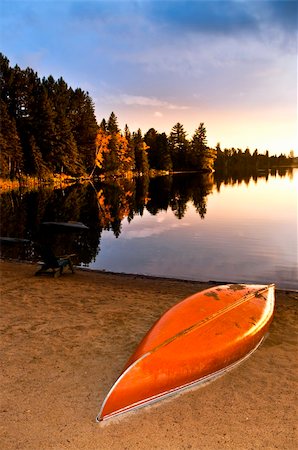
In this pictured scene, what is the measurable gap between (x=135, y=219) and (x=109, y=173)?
194 ft

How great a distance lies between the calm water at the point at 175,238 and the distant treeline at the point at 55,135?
24.1 m

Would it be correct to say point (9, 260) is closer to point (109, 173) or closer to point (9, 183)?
point (9, 183)

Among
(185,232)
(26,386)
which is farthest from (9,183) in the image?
(26,386)

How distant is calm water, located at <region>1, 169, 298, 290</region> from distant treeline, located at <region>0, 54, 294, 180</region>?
2407 centimetres

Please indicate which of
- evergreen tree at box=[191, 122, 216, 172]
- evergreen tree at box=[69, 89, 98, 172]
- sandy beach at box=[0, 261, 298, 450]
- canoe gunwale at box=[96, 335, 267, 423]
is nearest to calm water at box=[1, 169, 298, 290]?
sandy beach at box=[0, 261, 298, 450]

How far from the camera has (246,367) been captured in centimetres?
585

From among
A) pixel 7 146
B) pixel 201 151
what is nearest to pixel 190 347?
pixel 7 146

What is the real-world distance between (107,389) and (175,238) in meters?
17.2

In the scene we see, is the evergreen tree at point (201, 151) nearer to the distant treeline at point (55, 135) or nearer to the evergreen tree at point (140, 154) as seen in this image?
the distant treeline at point (55, 135)

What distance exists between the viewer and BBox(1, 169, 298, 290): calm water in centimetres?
1542

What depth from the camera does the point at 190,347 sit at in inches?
212

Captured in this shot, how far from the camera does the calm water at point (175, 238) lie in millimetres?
15422

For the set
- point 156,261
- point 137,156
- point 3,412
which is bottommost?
point 156,261

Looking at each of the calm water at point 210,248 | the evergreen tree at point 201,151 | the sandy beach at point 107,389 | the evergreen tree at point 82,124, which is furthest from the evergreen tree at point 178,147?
the sandy beach at point 107,389
